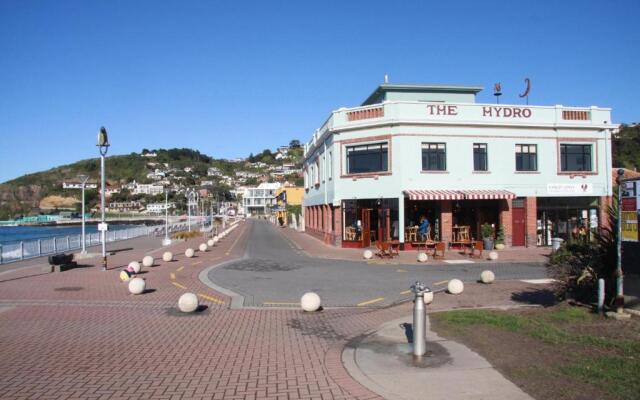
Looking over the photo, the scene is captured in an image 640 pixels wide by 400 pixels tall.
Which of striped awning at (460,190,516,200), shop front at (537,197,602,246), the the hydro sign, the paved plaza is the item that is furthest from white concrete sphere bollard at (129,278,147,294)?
shop front at (537,197,602,246)

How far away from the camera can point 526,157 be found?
28.7 metres

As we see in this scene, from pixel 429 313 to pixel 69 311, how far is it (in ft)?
25.2

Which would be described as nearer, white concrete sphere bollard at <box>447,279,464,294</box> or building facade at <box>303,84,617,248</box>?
Result: white concrete sphere bollard at <box>447,279,464,294</box>

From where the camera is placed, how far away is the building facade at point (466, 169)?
27.3 metres

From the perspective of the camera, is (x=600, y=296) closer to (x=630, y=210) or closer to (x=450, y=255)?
(x=630, y=210)

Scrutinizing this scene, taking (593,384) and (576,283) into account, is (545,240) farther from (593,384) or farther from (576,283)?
(593,384)

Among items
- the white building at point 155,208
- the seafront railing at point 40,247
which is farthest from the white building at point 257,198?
the seafront railing at point 40,247

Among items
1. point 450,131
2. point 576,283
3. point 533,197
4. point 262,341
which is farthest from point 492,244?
→ point 262,341

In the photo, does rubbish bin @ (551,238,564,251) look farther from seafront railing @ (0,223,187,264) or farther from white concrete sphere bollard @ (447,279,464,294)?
seafront railing @ (0,223,187,264)

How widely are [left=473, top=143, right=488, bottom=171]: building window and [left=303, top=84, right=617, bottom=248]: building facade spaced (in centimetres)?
6

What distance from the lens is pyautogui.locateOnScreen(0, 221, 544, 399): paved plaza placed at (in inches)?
243

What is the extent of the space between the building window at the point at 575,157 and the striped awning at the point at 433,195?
722cm

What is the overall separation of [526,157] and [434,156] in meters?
5.56

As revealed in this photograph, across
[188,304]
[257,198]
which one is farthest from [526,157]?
[257,198]
